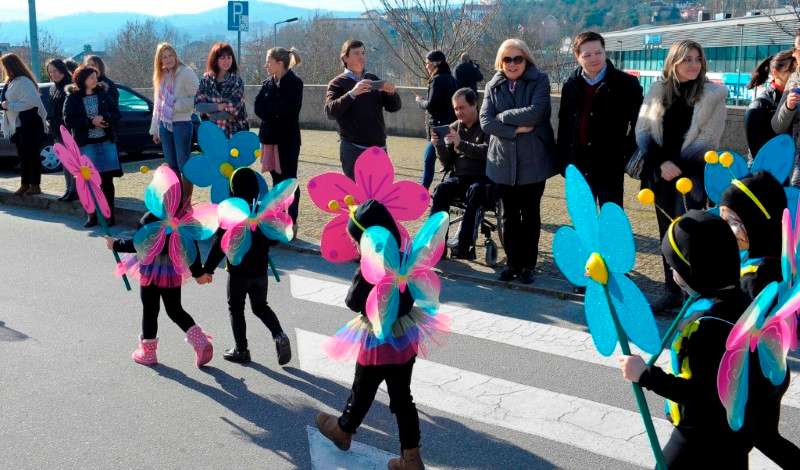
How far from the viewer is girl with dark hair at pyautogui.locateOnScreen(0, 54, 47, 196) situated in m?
10.8

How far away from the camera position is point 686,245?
2951 mm

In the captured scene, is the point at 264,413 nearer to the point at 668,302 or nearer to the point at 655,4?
the point at 668,302

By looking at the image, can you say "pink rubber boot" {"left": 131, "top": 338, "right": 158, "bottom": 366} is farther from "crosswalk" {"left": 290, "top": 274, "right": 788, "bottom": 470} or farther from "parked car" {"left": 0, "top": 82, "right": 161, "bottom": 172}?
"parked car" {"left": 0, "top": 82, "right": 161, "bottom": 172}

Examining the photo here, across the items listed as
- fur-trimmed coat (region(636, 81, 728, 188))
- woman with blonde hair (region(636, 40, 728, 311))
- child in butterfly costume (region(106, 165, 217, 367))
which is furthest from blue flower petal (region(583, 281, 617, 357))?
fur-trimmed coat (region(636, 81, 728, 188))

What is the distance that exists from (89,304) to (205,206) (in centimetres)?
220

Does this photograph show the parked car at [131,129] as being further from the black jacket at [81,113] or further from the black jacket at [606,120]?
the black jacket at [606,120]

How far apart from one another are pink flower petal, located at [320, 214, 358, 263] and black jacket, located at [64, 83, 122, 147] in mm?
6055

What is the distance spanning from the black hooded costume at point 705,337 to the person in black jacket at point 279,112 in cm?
571

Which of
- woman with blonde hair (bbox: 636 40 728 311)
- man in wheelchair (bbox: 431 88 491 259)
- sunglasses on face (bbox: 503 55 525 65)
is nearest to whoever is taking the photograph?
woman with blonde hair (bbox: 636 40 728 311)

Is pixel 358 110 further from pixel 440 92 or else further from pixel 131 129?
pixel 131 129

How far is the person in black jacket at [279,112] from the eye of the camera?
8.41 m

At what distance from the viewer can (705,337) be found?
9.76 feet

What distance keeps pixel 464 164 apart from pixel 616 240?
16.1 feet

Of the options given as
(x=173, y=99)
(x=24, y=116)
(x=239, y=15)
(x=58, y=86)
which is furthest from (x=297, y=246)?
(x=239, y=15)
